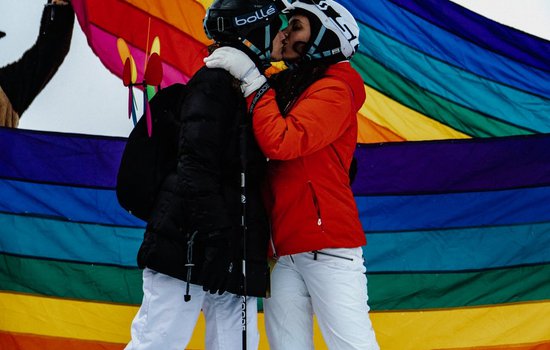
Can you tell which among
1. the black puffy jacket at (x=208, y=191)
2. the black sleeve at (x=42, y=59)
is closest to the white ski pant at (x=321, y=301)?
the black puffy jacket at (x=208, y=191)

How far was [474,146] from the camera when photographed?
3545 mm

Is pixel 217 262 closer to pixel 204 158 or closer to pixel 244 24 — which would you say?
pixel 204 158

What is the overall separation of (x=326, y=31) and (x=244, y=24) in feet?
1.13

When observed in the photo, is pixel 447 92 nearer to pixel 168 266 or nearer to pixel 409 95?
pixel 409 95

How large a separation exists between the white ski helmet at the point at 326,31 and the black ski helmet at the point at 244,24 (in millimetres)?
197

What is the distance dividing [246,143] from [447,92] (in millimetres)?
1560

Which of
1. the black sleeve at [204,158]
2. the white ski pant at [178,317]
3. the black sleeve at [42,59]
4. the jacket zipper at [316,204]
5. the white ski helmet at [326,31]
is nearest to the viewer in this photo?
the black sleeve at [204,158]

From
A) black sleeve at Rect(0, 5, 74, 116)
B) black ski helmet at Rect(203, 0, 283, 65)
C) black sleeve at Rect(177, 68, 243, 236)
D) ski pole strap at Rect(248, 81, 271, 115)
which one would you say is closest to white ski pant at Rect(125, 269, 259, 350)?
black sleeve at Rect(177, 68, 243, 236)

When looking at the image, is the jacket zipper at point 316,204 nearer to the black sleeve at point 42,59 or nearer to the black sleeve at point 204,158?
the black sleeve at point 204,158

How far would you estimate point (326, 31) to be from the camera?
106 inches

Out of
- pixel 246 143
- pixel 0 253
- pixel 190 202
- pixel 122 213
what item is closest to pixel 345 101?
pixel 246 143

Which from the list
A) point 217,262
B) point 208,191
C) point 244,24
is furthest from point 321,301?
point 244,24

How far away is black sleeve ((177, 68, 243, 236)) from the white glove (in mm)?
64

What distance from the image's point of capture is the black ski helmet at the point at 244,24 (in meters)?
2.45
